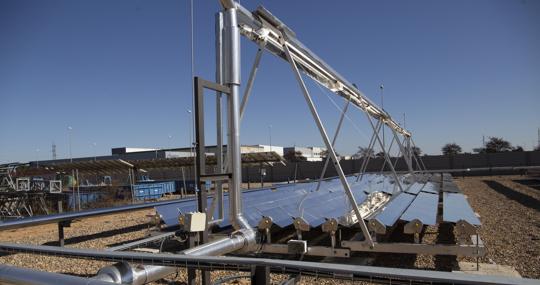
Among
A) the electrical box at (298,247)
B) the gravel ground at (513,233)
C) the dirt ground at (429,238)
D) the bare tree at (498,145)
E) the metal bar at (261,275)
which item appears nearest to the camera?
the metal bar at (261,275)

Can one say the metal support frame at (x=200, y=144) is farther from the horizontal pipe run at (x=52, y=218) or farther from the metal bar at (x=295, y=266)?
the horizontal pipe run at (x=52, y=218)

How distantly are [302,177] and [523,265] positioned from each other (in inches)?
1659

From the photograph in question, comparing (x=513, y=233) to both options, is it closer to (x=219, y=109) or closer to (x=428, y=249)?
(x=428, y=249)

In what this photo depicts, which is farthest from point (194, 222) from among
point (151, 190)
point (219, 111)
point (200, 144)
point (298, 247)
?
point (151, 190)

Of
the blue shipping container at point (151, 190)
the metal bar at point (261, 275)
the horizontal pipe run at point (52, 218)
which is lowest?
the blue shipping container at point (151, 190)

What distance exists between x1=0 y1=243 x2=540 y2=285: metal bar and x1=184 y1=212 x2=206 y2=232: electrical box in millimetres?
1014

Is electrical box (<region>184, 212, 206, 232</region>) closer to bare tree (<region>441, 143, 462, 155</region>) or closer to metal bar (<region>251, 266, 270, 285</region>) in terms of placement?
metal bar (<region>251, 266, 270, 285</region>)

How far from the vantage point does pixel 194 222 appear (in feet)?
10.3

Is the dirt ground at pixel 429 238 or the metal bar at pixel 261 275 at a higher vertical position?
the metal bar at pixel 261 275

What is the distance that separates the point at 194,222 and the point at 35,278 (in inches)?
60.8

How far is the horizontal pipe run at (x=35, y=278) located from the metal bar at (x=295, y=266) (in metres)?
0.38

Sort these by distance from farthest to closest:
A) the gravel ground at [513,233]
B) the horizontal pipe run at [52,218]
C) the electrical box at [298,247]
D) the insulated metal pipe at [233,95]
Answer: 1. the gravel ground at [513,233]
2. the horizontal pipe run at [52,218]
3. the electrical box at [298,247]
4. the insulated metal pipe at [233,95]

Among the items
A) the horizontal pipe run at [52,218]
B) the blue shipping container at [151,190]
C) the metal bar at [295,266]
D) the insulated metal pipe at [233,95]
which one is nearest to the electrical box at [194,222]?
the insulated metal pipe at [233,95]

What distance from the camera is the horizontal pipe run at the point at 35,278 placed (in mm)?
1466
